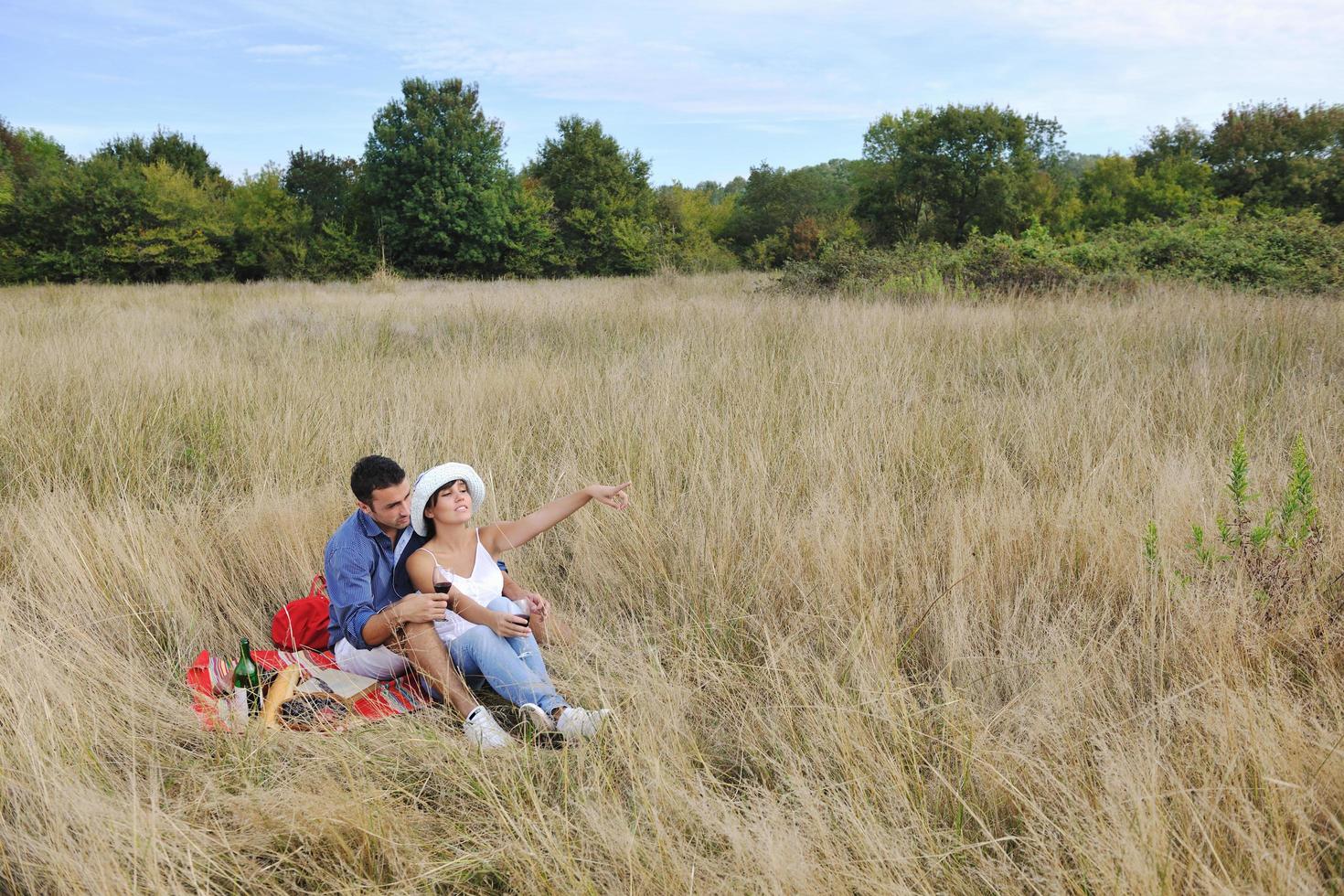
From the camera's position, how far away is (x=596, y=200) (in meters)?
38.3

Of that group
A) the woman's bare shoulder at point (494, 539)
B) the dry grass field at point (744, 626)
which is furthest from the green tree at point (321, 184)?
the woman's bare shoulder at point (494, 539)

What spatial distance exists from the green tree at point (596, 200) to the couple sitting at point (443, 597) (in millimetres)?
33351

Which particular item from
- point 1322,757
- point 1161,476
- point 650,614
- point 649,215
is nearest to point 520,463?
point 650,614

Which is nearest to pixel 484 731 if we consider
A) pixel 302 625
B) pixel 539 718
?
pixel 539 718

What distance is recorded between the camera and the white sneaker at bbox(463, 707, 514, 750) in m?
2.35

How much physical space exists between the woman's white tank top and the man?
67 millimetres

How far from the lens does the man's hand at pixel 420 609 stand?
2.65 metres

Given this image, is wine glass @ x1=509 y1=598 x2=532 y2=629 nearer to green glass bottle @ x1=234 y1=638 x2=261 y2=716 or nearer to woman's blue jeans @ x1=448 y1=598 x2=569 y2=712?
woman's blue jeans @ x1=448 y1=598 x2=569 y2=712

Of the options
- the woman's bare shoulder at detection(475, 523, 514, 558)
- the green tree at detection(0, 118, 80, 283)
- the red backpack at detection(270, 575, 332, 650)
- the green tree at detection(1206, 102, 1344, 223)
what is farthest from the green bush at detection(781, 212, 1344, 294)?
the green tree at detection(0, 118, 80, 283)

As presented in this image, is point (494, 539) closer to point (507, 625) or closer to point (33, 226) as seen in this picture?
point (507, 625)

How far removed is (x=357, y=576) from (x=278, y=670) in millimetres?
433

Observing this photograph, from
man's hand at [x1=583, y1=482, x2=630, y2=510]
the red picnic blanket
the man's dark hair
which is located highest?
the man's dark hair

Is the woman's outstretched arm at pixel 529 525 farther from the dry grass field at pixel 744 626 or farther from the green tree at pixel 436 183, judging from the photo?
the green tree at pixel 436 183

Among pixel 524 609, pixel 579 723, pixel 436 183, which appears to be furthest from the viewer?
pixel 436 183
